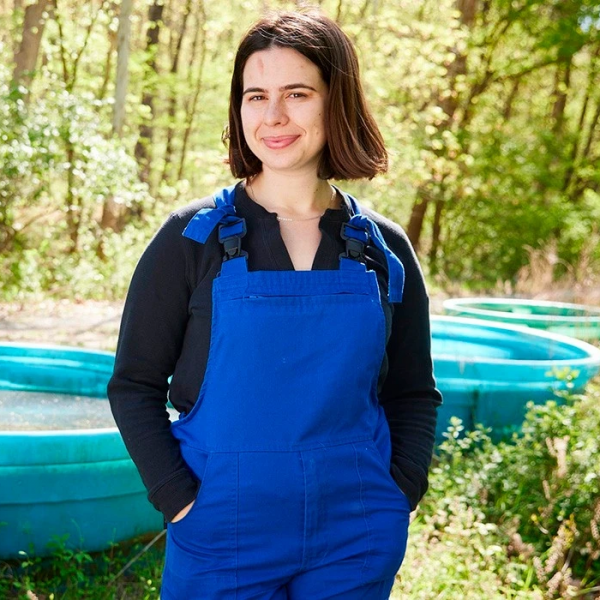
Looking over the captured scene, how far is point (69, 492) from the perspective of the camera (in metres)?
3.25

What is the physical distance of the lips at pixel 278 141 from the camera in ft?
6.48

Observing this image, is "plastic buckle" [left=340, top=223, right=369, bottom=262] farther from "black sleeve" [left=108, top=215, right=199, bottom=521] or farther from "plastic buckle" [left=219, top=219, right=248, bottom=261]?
"black sleeve" [left=108, top=215, right=199, bottom=521]

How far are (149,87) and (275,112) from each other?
1491 cm

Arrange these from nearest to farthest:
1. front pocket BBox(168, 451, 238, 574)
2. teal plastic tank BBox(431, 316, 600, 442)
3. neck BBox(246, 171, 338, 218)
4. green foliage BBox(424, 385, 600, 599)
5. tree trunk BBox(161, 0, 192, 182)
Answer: front pocket BBox(168, 451, 238, 574), neck BBox(246, 171, 338, 218), green foliage BBox(424, 385, 600, 599), teal plastic tank BBox(431, 316, 600, 442), tree trunk BBox(161, 0, 192, 182)

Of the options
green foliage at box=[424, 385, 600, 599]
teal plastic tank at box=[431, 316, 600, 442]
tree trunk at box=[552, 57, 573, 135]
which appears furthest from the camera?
tree trunk at box=[552, 57, 573, 135]

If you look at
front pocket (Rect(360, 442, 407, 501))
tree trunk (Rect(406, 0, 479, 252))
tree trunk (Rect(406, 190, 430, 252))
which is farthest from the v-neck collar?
tree trunk (Rect(406, 190, 430, 252))

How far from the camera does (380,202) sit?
1558 cm

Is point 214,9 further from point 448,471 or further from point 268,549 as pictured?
point 268,549

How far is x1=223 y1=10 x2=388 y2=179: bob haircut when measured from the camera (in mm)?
1953

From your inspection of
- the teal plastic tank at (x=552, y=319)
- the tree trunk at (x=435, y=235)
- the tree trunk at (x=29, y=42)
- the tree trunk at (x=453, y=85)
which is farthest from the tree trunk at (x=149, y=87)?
the teal plastic tank at (x=552, y=319)

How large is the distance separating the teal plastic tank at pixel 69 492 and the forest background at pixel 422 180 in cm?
9

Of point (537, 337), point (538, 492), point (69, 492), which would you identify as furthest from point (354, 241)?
point (537, 337)

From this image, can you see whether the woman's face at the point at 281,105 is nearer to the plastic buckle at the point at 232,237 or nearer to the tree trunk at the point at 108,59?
the plastic buckle at the point at 232,237

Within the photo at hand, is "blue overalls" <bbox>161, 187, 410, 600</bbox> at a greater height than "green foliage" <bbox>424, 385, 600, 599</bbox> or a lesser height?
greater
